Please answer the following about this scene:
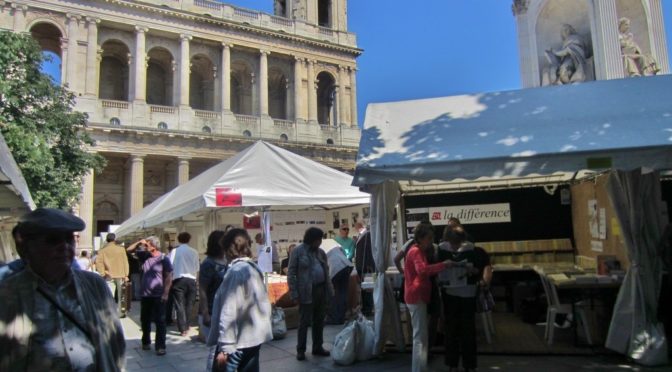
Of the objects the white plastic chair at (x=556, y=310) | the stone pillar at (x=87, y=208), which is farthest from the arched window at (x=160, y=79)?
the white plastic chair at (x=556, y=310)

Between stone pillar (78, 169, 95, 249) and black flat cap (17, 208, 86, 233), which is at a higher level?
stone pillar (78, 169, 95, 249)

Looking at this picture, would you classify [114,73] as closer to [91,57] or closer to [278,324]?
[91,57]

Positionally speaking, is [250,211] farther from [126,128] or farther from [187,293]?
[126,128]

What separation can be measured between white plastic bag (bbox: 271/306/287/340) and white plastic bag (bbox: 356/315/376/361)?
2.00 metres

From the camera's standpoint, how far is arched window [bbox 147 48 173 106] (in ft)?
113

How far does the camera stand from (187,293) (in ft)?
27.9

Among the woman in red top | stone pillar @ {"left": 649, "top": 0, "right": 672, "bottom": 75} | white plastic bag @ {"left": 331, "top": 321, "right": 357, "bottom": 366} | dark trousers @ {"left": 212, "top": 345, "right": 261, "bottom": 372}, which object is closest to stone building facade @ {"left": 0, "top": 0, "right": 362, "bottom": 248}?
stone pillar @ {"left": 649, "top": 0, "right": 672, "bottom": 75}

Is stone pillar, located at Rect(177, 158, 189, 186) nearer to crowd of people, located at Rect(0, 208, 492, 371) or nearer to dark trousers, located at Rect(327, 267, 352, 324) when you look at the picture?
crowd of people, located at Rect(0, 208, 492, 371)

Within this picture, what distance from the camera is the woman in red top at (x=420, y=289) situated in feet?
A: 16.0

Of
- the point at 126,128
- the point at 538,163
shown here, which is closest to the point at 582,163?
the point at 538,163

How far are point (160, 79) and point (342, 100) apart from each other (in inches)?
562

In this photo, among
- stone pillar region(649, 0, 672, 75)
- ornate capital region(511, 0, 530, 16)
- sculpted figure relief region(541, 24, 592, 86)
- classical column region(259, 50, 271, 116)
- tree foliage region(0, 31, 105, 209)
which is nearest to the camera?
stone pillar region(649, 0, 672, 75)

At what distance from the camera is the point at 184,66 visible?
3241 cm

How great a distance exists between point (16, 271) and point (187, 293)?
22.6 feet
